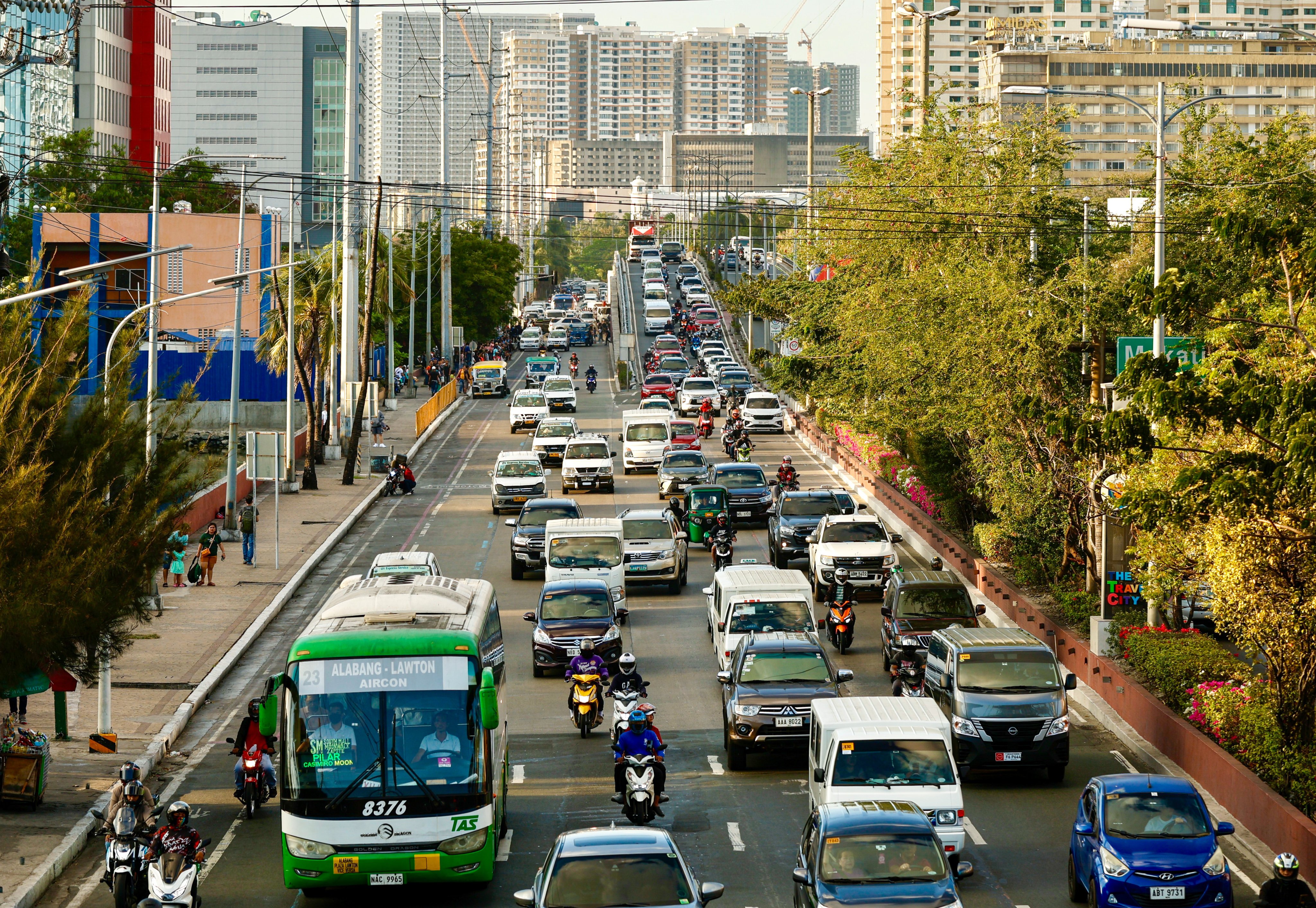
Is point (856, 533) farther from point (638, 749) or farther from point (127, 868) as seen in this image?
point (127, 868)

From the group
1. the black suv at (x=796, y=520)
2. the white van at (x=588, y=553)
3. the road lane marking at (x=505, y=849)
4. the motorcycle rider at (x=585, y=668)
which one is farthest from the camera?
the black suv at (x=796, y=520)

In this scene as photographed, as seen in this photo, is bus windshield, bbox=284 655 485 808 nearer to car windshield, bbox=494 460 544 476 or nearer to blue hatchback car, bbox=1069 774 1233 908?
blue hatchback car, bbox=1069 774 1233 908

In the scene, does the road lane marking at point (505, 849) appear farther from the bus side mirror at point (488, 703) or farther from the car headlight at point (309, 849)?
the car headlight at point (309, 849)

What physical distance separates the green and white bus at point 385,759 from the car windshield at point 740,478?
95.7 feet

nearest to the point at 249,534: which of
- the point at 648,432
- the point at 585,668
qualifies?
the point at 585,668

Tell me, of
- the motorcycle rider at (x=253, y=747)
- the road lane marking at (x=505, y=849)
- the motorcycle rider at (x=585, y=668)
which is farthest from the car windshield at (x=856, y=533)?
the road lane marking at (x=505, y=849)

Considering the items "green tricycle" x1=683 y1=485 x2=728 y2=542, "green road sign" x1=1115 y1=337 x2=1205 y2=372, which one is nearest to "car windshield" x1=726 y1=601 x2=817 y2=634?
"green road sign" x1=1115 y1=337 x2=1205 y2=372

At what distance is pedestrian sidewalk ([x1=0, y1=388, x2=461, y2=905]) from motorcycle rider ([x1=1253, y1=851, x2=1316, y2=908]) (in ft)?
40.6

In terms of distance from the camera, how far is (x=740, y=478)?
47.2 meters

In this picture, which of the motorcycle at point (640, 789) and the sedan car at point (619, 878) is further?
the motorcycle at point (640, 789)

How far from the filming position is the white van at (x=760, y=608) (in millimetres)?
29188

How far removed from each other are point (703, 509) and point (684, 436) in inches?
636

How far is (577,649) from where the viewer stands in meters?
30.2

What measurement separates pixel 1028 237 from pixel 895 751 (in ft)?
87.6
